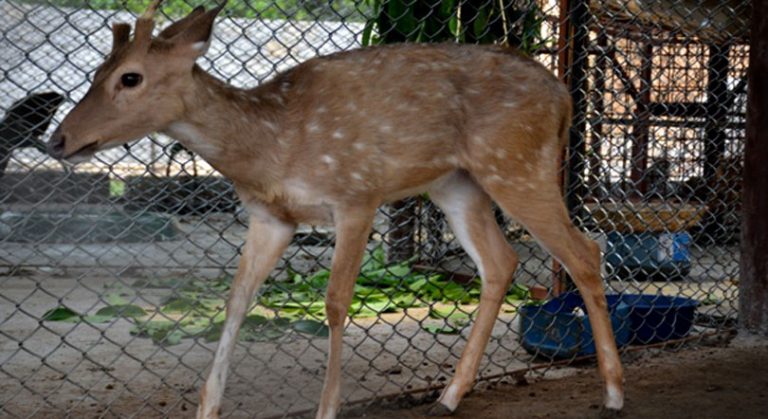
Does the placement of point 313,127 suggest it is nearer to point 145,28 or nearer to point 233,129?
point 233,129

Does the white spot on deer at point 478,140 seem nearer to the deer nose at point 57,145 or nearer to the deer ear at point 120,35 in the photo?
the deer ear at point 120,35

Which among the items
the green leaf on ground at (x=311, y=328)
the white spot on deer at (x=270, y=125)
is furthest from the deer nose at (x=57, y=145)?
the green leaf on ground at (x=311, y=328)

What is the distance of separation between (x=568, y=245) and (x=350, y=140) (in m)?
0.93

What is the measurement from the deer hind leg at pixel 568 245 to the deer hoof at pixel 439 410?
1.94 feet

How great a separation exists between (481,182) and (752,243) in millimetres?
2210

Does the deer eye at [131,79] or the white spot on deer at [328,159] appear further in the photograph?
the white spot on deer at [328,159]

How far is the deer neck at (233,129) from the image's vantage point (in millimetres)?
3465

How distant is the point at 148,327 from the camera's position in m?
4.95

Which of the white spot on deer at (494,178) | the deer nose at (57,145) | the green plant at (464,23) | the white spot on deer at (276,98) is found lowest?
the white spot on deer at (494,178)

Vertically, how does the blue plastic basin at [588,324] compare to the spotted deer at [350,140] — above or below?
below

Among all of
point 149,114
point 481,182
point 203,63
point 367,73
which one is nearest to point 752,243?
point 481,182

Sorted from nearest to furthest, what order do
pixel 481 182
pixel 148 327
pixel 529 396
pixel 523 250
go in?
pixel 481 182 → pixel 529 396 → pixel 148 327 → pixel 523 250

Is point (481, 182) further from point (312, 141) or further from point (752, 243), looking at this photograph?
point (752, 243)

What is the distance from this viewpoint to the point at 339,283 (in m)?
3.69
